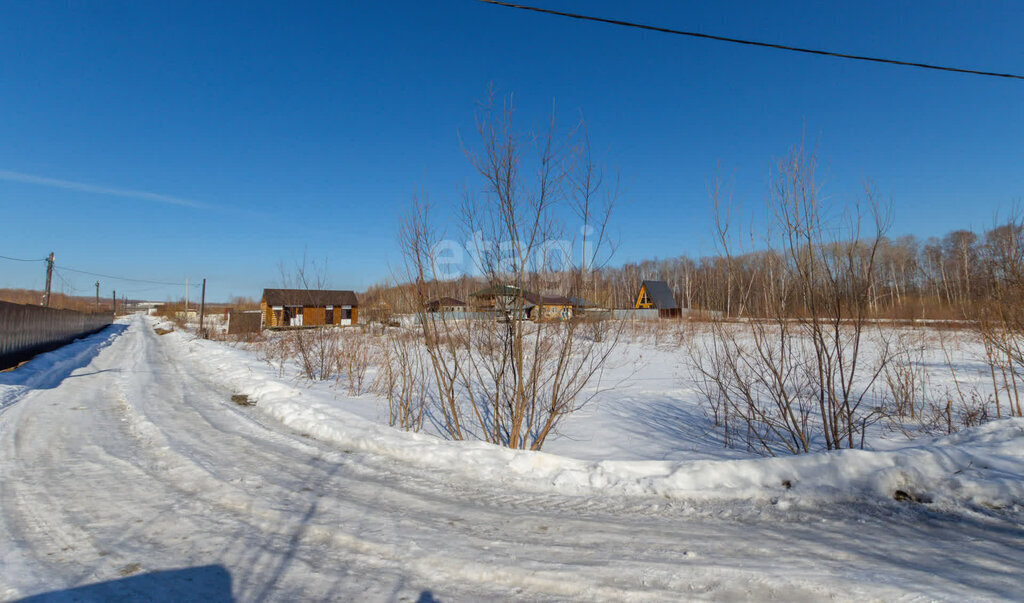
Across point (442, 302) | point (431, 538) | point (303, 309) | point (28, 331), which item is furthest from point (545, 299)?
point (303, 309)

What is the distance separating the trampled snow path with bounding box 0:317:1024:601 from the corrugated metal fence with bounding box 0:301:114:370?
12.4 m

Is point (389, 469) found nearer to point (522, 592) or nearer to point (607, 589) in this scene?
point (522, 592)

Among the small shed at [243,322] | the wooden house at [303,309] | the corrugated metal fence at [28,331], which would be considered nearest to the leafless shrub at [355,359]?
the corrugated metal fence at [28,331]

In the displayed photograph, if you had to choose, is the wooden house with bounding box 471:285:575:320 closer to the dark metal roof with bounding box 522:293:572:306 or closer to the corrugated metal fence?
the dark metal roof with bounding box 522:293:572:306

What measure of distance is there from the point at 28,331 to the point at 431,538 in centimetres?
2031

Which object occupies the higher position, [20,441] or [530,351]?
[530,351]

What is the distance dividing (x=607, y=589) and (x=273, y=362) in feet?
45.5

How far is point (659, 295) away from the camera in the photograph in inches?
1774

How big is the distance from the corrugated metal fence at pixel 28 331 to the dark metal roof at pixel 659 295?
42032 millimetres

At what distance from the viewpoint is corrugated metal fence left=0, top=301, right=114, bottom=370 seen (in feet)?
41.3

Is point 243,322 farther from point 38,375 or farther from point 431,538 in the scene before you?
point 431,538

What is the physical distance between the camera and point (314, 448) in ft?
16.4

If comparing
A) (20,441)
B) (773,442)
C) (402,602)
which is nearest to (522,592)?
(402,602)

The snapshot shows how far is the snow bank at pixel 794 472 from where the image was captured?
3.24 m
